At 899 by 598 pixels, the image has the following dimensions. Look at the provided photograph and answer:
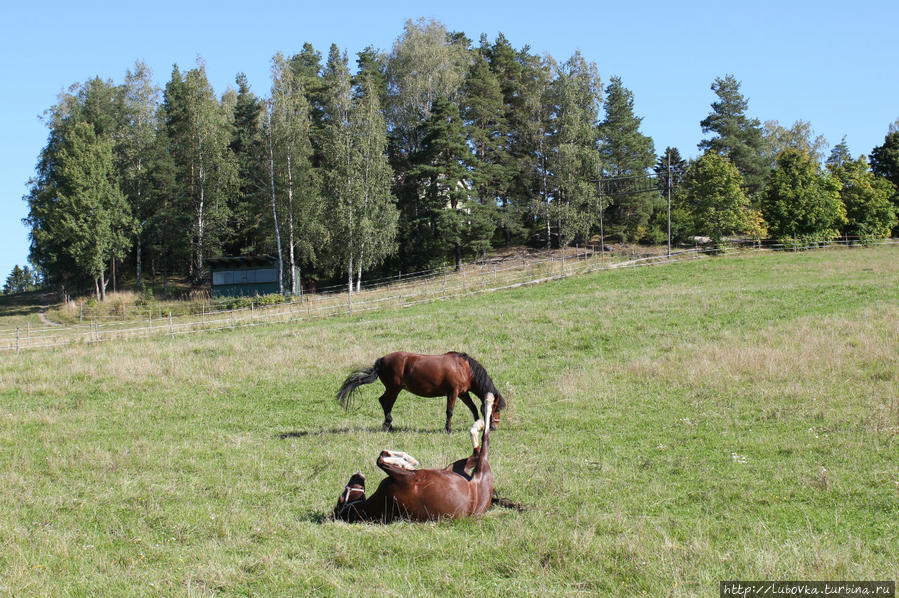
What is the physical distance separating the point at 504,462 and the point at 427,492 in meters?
3.13

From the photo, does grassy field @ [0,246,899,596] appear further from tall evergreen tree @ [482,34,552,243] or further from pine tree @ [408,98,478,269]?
tall evergreen tree @ [482,34,552,243]

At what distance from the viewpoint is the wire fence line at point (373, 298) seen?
34.4m

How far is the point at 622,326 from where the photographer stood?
2353 cm

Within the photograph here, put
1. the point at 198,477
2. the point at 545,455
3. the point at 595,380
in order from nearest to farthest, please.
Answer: the point at 198,477
the point at 545,455
the point at 595,380

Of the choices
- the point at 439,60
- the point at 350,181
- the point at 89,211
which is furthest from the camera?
the point at 439,60

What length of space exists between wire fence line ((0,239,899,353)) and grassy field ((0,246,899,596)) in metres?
11.7

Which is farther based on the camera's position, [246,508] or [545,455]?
[545,455]

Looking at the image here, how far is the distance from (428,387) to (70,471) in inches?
231

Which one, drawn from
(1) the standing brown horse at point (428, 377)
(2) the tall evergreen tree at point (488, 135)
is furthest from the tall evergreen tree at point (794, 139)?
(1) the standing brown horse at point (428, 377)

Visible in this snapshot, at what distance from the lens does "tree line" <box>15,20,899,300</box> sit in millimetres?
52188

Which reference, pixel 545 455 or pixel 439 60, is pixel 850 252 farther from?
pixel 545 455

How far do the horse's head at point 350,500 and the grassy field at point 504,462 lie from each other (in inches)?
11.2

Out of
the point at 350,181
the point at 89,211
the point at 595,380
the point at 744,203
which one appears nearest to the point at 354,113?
the point at 350,181

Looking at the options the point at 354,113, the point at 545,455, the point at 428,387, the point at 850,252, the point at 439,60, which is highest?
the point at 439,60
